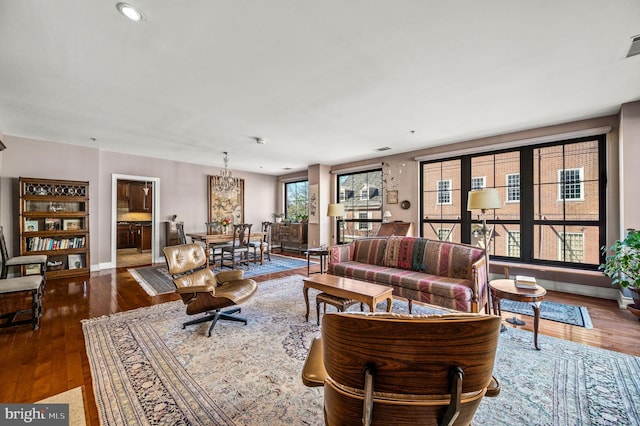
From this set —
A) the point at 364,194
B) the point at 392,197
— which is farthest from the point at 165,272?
the point at 392,197

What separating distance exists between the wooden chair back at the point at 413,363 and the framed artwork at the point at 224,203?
683 centimetres

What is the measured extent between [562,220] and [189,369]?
5.42 meters

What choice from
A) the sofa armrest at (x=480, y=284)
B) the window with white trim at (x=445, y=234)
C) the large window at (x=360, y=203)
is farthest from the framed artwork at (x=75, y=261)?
the window with white trim at (x=445, y=234)

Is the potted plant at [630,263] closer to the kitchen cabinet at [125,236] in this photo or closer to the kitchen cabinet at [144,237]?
the kitchen cabinet at [144,237]

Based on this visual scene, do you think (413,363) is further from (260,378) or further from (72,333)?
(72,333)

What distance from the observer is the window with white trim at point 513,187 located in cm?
464

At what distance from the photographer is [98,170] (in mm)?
5527

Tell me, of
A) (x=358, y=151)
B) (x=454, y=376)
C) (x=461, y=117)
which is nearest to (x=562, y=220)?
(x=461, y=117)

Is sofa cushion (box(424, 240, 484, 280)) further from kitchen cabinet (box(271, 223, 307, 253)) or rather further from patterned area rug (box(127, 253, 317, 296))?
kitchen cabinet (box(271, 223, 307, 253))

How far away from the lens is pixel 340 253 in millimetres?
4250

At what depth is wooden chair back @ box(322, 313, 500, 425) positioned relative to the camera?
771mm

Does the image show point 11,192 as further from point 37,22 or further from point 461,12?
point 461,12

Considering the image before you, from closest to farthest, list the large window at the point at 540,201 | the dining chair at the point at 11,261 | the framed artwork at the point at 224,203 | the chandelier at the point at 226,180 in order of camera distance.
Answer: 1. the dining chair at the point at 11,261
2. the large window at the point at 540,201
3. the chandelier at the point at 226,180
4. the framed artwork at the point at 224,203

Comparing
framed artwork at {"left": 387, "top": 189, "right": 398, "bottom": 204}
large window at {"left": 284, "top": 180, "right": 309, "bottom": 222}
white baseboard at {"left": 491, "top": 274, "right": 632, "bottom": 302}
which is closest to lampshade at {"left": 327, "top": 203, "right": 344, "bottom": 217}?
framed artwork at {"left": 387, "top": 189, "right": 398, "bottom": 204}
